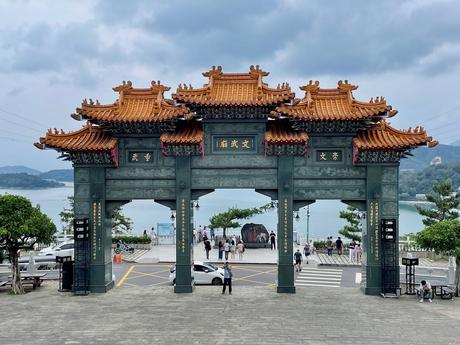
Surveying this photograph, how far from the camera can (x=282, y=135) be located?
19.2 metres

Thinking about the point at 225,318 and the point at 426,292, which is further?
the point at 426,292

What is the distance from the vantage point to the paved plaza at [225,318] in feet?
44.7

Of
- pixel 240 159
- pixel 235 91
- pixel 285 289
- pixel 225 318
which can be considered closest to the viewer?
pixel 225 318

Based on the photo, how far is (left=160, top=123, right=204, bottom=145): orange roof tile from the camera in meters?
19.0

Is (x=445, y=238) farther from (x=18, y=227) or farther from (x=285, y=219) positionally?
(x=18, y=227)

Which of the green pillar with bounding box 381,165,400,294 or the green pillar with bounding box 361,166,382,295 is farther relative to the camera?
the green pillar with bounding box 361,166,382,295

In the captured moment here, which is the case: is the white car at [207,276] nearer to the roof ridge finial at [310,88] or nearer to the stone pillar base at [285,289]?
the stone pillar base at [285,289]

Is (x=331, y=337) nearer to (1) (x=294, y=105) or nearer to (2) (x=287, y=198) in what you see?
(2) (x=287, y=198)

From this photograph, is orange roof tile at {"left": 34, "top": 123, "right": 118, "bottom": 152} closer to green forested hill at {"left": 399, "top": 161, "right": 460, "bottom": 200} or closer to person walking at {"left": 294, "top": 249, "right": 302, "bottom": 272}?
person walking at {"left": 294, "top": 249, "right": 302, "bottom": 272}

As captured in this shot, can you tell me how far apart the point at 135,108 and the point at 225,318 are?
30.7ft

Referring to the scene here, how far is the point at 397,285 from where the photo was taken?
750 inches

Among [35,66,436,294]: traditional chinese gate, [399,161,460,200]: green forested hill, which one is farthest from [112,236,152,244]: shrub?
[399,161,460,200]: green forested hill

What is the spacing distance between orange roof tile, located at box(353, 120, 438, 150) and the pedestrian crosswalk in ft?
25.3

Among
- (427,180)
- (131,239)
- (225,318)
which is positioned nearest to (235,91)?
(225,318)
